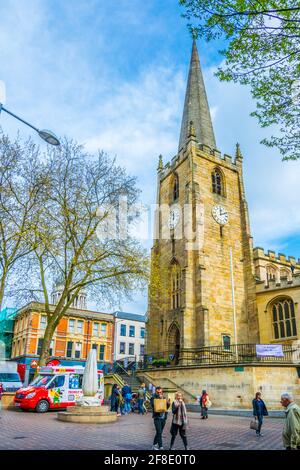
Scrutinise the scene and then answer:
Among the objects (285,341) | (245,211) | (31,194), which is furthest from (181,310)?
(31,194)

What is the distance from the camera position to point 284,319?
28516mm

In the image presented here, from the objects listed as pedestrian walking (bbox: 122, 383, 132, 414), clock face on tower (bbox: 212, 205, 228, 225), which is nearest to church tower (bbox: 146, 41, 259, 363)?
clock face on tower (bbox: 212, 205, 228, 225)

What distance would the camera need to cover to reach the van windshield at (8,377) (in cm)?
2732

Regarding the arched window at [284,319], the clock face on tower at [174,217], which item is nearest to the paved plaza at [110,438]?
the arched window at [284,319]

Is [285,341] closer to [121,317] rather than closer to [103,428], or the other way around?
[103,428]

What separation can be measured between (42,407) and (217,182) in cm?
2598

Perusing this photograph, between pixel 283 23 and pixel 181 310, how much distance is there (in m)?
21.6

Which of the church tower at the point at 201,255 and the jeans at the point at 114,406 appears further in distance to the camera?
the church tower at the point at 201,255

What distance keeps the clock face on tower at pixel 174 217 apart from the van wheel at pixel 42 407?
20390 millimetres

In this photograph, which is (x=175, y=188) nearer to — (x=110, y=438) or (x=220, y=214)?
(x=220, y=214)

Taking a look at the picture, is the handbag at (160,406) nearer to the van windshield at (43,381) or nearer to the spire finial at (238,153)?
the van windshield at (43,381)

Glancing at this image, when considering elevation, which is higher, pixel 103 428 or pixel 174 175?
pixel 174 175

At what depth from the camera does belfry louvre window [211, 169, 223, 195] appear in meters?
34.8
